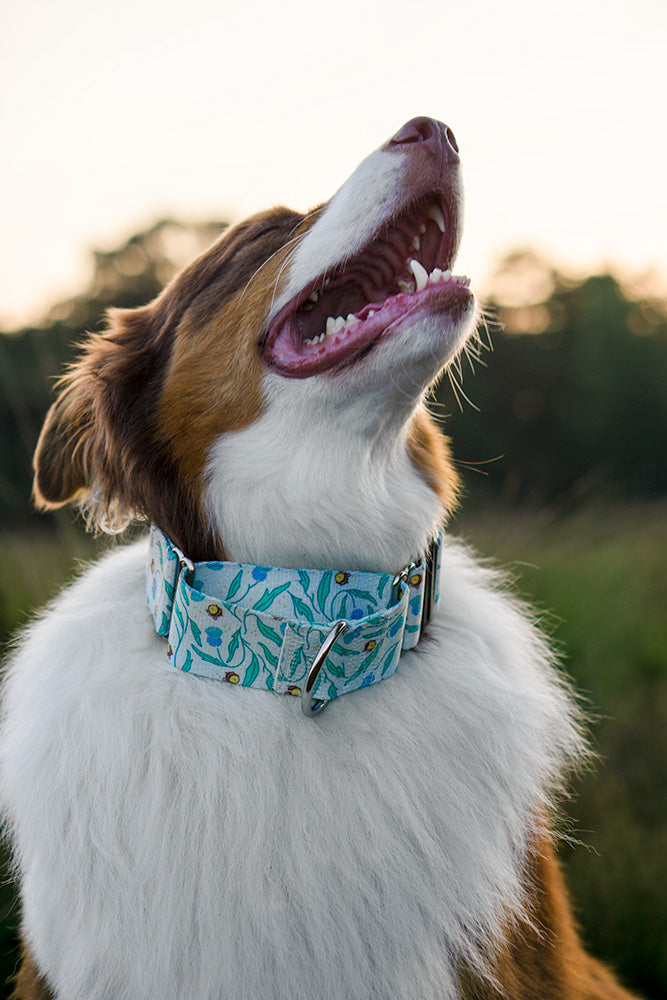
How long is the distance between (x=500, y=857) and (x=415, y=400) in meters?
1.09

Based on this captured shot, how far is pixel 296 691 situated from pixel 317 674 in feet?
0.30

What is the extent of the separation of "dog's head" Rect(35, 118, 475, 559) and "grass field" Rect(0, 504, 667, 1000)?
1515 millimetres

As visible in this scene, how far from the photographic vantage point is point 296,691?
1.55 m

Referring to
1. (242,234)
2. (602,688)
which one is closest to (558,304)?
(602,688)

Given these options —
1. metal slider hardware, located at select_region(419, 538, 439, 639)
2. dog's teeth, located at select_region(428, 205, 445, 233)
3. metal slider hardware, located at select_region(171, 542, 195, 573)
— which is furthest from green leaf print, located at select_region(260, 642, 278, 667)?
dog's teeth, located at select_region(428, 205, 445, 233)

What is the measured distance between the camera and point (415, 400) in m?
1.71

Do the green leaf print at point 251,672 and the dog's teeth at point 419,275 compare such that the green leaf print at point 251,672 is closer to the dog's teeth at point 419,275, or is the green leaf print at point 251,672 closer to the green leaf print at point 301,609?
the green leaf print at point 301,609

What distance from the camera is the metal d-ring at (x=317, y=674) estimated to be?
1.46 meters

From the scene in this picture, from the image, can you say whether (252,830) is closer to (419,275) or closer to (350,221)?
(419,275)

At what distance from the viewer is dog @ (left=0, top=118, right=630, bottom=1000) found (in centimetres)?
145

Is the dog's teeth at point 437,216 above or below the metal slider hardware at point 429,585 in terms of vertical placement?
above

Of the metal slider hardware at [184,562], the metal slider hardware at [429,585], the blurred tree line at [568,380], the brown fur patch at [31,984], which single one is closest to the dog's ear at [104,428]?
the metal slider hardware at [184,562]

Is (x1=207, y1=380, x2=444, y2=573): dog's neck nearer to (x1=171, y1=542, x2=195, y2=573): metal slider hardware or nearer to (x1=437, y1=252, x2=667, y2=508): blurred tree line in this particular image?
(x1=171, y1=542, x2=195, y2=573): metal slider hardware

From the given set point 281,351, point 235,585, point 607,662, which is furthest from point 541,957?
point 607,662
